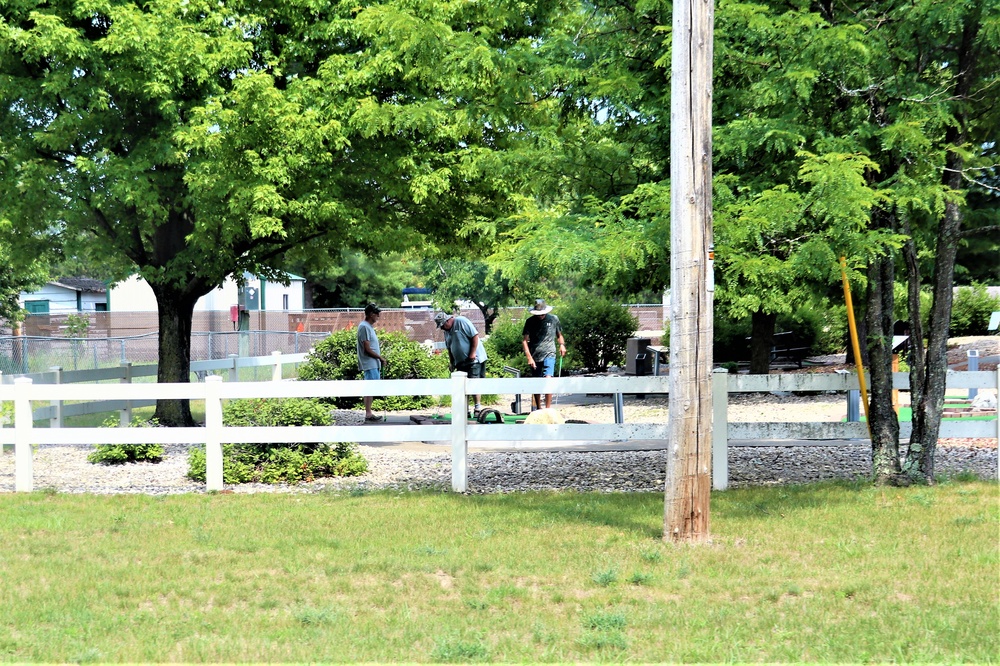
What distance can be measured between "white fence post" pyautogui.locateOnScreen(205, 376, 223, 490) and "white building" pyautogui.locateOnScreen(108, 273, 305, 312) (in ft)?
120

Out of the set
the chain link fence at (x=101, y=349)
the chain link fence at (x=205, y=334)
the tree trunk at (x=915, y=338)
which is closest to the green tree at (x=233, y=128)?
the tree trunk at (x=915, y=338)

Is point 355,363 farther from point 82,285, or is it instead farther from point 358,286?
point 82,285

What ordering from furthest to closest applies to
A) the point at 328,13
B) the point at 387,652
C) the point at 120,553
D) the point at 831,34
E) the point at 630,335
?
1. the point at 630,335
2. the point at 328,13
3. the point at 831,34
4. the point at 120,553
5. the point at 387,652

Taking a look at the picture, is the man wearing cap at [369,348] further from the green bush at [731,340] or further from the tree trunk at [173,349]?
the green bush at [731,340]

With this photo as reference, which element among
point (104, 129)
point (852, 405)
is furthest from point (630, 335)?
point (104, 129)

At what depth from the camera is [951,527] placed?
293 inches

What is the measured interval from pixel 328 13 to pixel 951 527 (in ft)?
34.6

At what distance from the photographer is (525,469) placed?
11.0m

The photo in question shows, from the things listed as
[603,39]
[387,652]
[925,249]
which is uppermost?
[603,39]

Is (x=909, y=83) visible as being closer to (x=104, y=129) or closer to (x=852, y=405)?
(x=852, y=405)

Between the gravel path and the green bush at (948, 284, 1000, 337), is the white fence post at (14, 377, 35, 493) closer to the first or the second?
the gravel path

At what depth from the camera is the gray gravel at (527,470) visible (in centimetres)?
1002

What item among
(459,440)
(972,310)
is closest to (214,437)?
(459,440)

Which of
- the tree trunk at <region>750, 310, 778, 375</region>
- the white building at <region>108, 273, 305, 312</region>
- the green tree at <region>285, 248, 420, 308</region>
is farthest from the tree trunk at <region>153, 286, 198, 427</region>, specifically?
the green tree at <region>285, 248, 420, 308</region>
